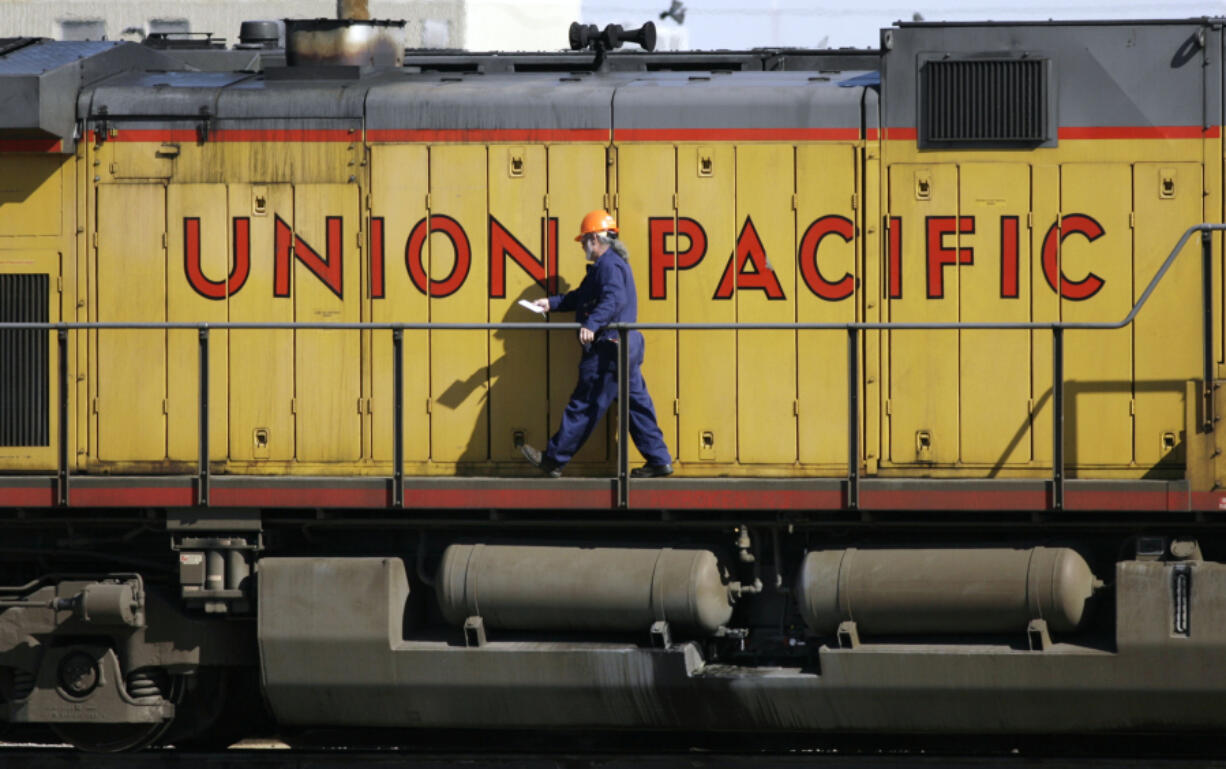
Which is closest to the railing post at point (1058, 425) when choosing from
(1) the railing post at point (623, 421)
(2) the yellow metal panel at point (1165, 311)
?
(2) the yellow metal panel at point (1165, 311)

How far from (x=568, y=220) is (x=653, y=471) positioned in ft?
5.16

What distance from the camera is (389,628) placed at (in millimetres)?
8039

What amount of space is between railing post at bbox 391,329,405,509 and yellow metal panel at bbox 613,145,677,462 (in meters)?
1.36

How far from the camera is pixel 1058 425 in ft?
25.9

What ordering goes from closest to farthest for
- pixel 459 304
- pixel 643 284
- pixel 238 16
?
pixel 643 284 < pixel 459 304 < pixel 238 16

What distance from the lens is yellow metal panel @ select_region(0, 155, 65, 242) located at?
29.1 feet

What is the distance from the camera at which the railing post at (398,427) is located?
8.12 meters

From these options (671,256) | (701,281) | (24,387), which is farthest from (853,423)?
(24,387)

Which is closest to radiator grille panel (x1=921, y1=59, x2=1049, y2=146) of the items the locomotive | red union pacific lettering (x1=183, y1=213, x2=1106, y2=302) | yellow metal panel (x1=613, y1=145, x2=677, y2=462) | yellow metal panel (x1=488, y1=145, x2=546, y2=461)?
the locomotive

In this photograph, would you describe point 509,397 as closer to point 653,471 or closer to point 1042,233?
point 653,471

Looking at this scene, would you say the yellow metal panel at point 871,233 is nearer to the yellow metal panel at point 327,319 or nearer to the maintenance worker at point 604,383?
the maintenance worker at point 604,383

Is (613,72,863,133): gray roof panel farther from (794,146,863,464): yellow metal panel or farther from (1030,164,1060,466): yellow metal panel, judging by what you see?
(1030,164,1060,466): yellow metal panel

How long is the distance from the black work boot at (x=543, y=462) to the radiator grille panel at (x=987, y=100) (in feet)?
9.02

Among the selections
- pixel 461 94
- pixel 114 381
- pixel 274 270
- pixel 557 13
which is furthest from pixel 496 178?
pixel 557 13
